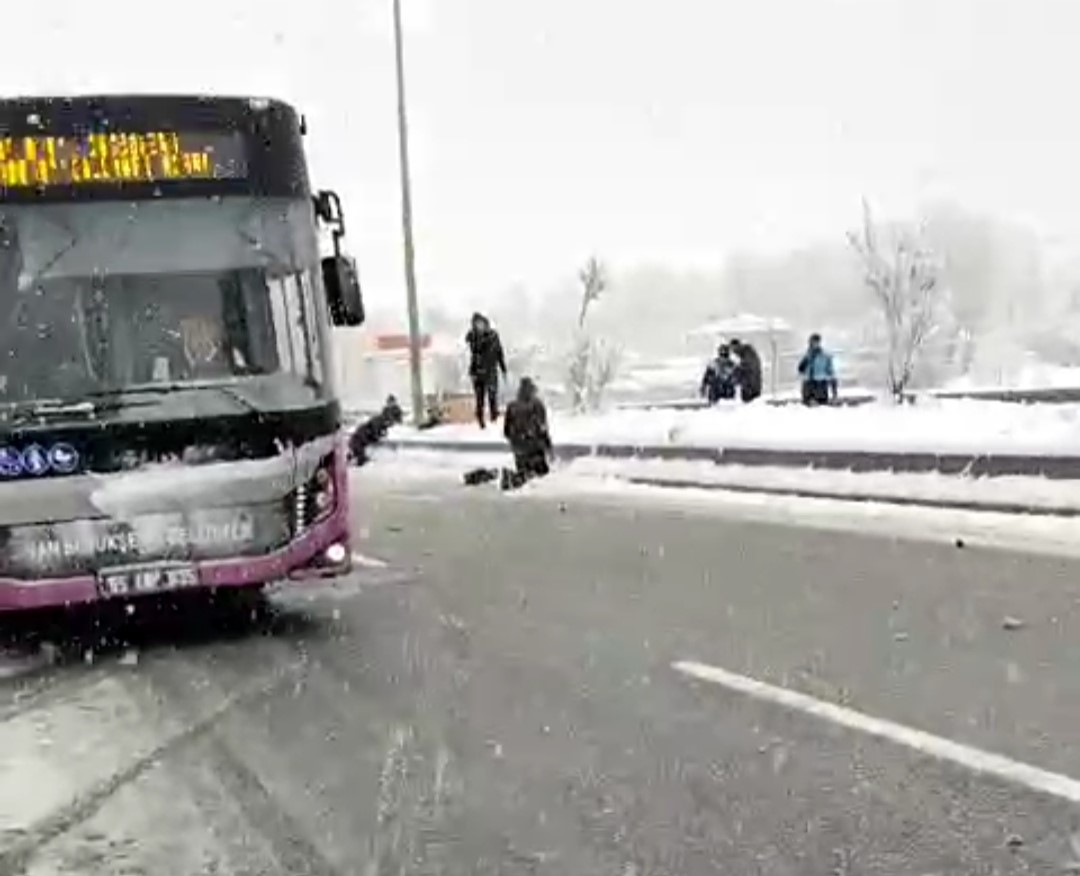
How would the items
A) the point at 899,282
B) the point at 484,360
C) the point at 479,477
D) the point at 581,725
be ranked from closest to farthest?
the point at 581,725 < the point at 479,477 < the point at 484,360 < the point at 899,282

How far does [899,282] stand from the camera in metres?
44.3

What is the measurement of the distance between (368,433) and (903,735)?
2657cm

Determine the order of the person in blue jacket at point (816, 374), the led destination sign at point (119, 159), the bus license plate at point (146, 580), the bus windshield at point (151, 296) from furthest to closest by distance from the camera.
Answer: the person in blue jacket at point (816, 374)
the led destination sign at point (119, 159)
the bus windshield at point (151, 296)
the bus license plate at point (146, 580)

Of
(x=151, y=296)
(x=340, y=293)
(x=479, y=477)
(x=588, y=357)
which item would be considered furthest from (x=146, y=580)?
(x=588, y=357)

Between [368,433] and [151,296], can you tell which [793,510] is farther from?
[368,433]

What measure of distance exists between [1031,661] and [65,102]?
A: 5806 millimetres

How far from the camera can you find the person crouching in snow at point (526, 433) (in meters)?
21.5

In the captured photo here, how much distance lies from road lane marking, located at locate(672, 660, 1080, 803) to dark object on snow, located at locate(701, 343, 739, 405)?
23202 mm

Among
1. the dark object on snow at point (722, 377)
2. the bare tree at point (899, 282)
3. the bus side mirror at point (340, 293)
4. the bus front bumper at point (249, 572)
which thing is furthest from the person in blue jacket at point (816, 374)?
the bus front bumper at point (249, 572)

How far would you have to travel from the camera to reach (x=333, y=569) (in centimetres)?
926

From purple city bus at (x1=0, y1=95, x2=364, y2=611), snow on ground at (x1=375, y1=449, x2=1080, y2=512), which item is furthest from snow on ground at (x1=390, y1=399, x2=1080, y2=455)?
purple city bus at (x1=0, y1=95, x2=364, y2=611)

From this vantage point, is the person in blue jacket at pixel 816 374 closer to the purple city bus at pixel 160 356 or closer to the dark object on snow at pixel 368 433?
the dark object on snow at pixel 368 433

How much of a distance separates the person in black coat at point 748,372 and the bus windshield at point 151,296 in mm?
21007

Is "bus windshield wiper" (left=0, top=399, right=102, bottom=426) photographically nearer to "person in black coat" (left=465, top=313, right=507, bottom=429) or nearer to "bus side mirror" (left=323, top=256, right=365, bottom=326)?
"bus side mirror" (left=323, top=256, right=365, bottom=326)
